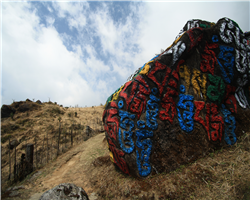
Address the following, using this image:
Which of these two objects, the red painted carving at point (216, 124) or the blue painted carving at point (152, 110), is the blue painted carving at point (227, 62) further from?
the blue painted carving at point (152, 110)

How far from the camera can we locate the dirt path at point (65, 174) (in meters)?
5.38

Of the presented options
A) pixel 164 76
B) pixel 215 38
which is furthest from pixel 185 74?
pixel 215 38

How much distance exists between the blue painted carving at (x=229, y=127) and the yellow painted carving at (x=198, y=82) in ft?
2.83

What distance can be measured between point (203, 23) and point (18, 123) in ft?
60.1

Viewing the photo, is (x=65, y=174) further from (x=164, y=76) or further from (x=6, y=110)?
(x=6, y=110)

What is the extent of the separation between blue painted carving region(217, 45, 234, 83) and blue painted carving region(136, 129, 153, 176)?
310 centimetres

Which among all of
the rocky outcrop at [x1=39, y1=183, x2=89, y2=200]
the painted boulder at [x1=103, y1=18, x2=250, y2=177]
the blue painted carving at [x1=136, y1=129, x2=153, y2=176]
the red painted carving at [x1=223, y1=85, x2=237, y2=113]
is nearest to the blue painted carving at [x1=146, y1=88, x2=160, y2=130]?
the painted boulder at [x1=103, y1=18, x2=250, y2=177]

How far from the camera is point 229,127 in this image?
4.20 meters

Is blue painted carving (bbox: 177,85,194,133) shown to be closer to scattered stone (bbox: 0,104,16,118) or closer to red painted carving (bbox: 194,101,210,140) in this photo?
red painted carving (bbox: 194,101,210,140)

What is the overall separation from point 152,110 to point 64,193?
3.10 m

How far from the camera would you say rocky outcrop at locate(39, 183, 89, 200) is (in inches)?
122

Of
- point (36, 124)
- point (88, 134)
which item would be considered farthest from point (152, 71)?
point (36, 124)

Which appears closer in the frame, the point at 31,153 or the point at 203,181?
the point at 203,181

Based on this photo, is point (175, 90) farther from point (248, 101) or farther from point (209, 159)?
point (248, 101)
